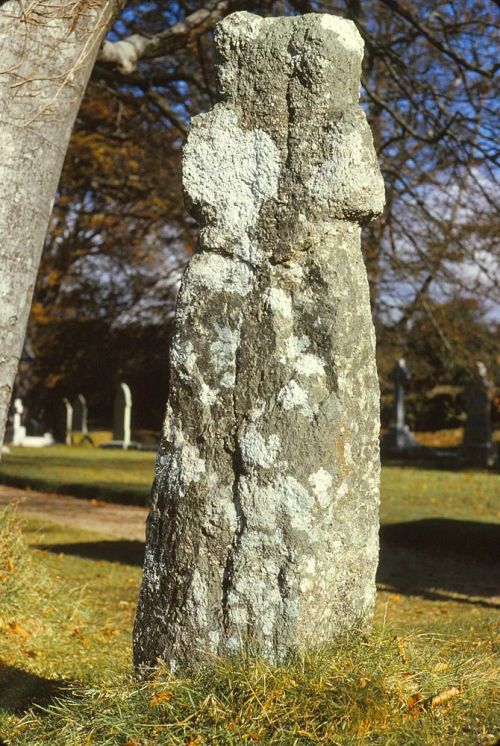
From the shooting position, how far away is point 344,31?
3943mm

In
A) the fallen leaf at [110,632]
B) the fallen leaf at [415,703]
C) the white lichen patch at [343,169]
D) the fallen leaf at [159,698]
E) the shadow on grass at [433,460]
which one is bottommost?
the fallen leaf at [110,632]

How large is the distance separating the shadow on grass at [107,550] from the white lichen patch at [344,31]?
7403mm

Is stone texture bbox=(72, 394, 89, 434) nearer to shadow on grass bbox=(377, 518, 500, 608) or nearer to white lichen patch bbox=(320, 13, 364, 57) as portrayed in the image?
shadow on grass bbox=(377, 518, 500, 608)

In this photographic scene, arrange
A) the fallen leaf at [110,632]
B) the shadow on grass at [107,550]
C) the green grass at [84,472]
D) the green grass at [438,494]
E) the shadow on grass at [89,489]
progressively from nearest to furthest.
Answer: the fallen leaf at [110,632]
the shadow on grass at [107,550]
the green grass at [438,494]
the shadow on grass at [89,489]
the green grass at [84,472]

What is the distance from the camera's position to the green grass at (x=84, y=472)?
16141mm

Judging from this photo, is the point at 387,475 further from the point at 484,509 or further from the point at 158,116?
the point at 158,116

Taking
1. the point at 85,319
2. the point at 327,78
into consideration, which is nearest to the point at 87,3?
the point at 327,78

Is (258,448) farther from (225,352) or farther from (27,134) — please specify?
(27,134)

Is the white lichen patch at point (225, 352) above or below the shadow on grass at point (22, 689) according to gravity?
above

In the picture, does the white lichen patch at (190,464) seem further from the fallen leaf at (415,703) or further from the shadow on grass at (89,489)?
the shadow on grass at (89,489)

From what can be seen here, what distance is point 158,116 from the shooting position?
52.2ft

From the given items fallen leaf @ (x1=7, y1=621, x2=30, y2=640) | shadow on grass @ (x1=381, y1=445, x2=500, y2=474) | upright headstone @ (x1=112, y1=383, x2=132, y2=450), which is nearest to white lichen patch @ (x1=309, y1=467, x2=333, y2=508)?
fallen leaf @ (x1=7, y1=621, x2=30, y2=640)

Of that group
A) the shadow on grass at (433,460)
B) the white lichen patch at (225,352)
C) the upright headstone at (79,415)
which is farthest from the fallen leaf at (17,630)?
the upright headstone at (79,415)

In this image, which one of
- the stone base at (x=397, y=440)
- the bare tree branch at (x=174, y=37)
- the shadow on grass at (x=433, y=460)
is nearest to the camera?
the bare tree branch at (x=174, y=37)
